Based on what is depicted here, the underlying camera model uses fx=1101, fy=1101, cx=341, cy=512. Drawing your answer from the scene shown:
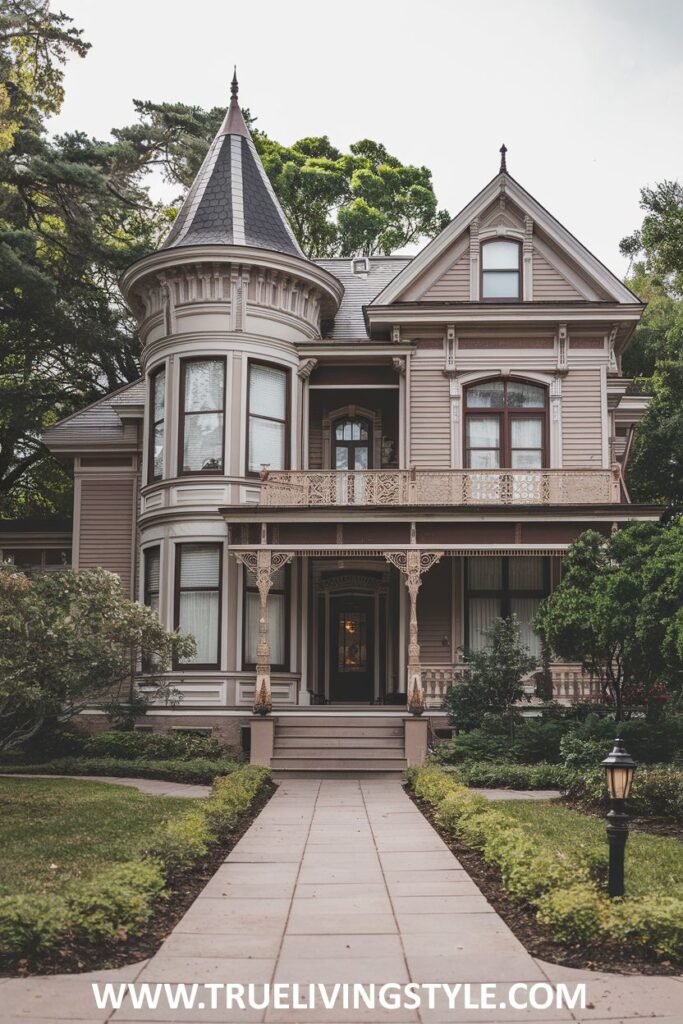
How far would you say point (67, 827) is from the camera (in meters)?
12.0

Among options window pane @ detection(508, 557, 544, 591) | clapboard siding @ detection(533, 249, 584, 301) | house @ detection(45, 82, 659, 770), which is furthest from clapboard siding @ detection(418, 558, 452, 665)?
clapboard siding @ detection(533, 249, 584, 301)

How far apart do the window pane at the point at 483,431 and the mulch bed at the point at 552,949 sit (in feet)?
49.0

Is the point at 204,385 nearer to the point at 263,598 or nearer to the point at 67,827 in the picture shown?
the point at 263,598

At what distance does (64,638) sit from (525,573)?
12.4 m

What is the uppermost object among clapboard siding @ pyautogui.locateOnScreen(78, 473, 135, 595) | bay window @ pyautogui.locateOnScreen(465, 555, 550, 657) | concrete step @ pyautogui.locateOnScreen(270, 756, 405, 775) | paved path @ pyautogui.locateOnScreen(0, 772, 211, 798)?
clapboard siding @ pyautogui.locateOnScreen(78, 473, 135, 595)

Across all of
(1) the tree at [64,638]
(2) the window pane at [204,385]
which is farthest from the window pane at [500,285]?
(1) the tree at [64,638]

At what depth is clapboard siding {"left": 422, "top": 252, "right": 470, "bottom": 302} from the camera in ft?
78.5

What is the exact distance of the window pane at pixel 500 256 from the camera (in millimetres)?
24219

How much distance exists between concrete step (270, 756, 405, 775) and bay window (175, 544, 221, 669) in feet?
11.6

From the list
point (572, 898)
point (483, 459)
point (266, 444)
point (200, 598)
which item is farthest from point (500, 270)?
point (572, 898)

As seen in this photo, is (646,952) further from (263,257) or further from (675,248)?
(675,248)

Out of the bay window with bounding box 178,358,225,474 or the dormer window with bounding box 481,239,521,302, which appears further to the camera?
the dormer window with bounding box 481,239,521,302

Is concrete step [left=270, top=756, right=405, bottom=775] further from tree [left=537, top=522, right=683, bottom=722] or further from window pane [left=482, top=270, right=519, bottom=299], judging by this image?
window pane [left=482, top=270, right=519, bottom=299]

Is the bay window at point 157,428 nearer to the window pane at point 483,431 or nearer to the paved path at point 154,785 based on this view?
the window pane at point 483,431
